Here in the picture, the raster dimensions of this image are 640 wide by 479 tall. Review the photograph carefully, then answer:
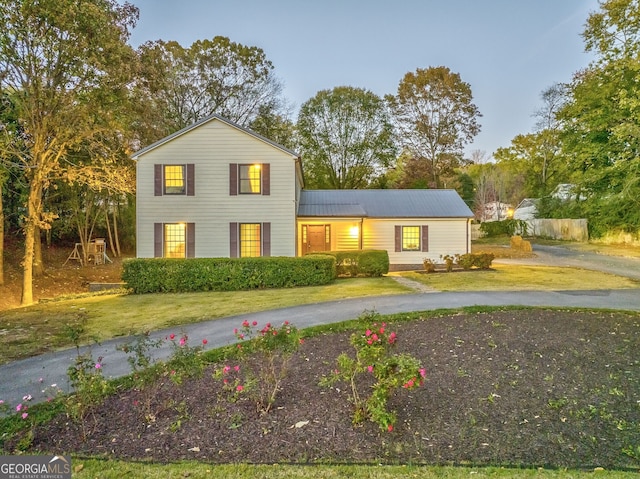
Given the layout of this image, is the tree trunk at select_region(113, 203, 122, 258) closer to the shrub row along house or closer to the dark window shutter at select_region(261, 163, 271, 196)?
the shrub row along house

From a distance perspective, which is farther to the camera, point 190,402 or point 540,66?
point 540,66

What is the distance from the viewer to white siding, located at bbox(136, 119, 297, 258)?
15234 millimetres

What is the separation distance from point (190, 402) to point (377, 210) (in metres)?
15.0

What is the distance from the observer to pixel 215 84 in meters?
25.8

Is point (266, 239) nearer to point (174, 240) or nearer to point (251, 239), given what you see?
point (251, 239)

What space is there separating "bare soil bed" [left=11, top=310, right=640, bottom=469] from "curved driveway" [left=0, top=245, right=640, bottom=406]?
1288 mm

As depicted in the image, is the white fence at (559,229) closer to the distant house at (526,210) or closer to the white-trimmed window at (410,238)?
the distant house at (526,210)

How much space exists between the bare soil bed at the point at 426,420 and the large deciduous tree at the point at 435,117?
2832 centimetres

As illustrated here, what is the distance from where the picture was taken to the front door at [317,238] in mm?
17812

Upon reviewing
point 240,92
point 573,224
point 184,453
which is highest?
point 240,92

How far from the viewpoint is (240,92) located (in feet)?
86.7

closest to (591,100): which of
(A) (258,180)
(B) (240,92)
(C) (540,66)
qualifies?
(C) (540,66)

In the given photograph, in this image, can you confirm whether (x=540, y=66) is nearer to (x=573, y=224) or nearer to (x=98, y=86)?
(x=573, y=224)

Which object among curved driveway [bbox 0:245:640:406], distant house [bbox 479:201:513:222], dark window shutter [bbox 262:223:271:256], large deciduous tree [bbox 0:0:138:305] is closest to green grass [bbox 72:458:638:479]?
curved driveway [bbox 0:245:640:406]
